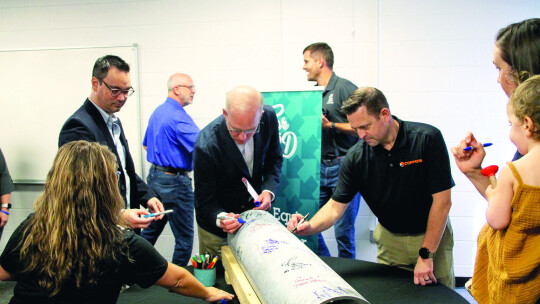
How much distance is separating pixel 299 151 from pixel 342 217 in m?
0.74

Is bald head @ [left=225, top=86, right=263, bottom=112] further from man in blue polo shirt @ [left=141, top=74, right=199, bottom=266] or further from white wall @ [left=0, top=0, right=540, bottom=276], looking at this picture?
white wall @ [left=0, top=0, right=540, bottom=276]

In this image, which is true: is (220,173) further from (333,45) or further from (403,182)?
(333,45)

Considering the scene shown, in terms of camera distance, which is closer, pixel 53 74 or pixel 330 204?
pixel 330 204

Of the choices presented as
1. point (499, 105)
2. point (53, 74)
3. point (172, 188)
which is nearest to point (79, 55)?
point (53, 74)

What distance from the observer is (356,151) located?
2.06 m

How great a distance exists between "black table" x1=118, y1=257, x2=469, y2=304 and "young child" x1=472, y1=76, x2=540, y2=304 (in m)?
0.23

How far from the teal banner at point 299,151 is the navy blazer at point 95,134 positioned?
929 millimetres

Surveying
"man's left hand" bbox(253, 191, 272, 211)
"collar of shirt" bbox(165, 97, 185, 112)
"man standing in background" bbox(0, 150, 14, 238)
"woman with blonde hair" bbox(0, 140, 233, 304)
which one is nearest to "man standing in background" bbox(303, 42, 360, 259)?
"man's left hand" bbox(253, 191, 272, 211)

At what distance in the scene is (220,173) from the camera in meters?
2.19

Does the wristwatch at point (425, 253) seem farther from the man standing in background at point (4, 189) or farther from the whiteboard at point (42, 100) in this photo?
the man standing in background at point (4, 189)

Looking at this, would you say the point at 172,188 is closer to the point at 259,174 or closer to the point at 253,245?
the point at 259,174

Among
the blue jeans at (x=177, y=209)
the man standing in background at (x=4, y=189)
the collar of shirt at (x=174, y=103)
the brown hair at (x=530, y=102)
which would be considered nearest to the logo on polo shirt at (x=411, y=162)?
the brown hair at (x=530, y=102)

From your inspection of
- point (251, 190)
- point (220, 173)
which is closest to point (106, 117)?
point (220, 173)

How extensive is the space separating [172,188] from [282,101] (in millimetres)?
1187
